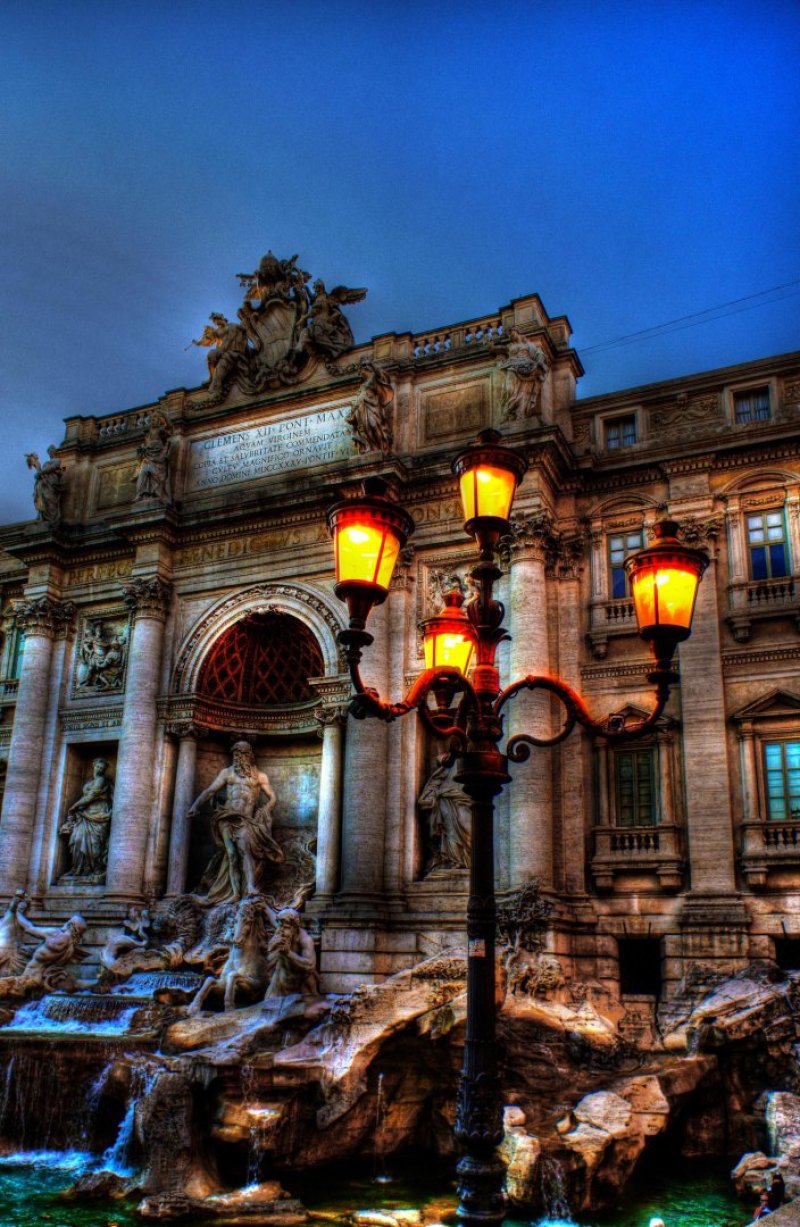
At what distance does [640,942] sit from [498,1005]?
180 inches

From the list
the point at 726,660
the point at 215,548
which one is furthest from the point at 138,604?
the point at 726,660

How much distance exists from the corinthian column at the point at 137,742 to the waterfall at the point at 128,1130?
8.66m

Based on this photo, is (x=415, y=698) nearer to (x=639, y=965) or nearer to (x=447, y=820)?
(x=447, y=820)

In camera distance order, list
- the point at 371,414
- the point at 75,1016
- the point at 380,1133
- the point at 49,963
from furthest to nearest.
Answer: the point at 371,414 < the point at 49,963 < the point at 75,1016 < the point at 380,1133

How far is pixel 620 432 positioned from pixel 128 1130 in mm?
15999

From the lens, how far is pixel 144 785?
24.0 meters

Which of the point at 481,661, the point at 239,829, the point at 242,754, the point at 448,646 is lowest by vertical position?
the point at 239,829

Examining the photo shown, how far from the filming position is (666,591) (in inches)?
337

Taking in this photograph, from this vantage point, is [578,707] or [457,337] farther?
[457,337]

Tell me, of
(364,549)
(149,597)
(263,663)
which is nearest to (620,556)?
(263,663)

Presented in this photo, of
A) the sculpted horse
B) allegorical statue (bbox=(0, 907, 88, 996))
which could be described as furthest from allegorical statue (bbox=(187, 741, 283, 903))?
the sculpted horse

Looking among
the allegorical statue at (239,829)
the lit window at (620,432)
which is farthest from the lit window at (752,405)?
the allegorical statue at (239,829)

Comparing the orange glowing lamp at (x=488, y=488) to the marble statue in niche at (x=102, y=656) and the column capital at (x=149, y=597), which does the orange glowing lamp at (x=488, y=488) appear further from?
the marble statue in niche at (x=102, y=656)

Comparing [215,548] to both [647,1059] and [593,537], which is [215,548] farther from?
[647,1059]
